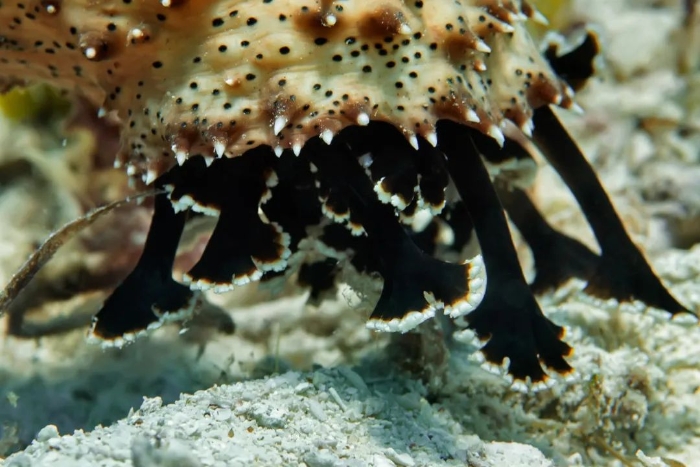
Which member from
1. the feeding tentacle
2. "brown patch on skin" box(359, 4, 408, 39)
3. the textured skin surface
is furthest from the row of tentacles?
"brown patch on skin" box(359, 4, 408, 39)

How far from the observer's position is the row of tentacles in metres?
2.09

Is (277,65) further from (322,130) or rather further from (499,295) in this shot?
(499,295)

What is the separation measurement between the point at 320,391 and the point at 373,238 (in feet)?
1.92

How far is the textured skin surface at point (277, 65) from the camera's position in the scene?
1.99 m

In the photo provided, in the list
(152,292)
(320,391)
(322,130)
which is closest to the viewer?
(322,130)

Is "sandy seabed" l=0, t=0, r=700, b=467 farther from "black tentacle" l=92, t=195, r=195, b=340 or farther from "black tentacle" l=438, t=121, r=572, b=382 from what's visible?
"black tentacle" l=92, t=195, r=195, b=340

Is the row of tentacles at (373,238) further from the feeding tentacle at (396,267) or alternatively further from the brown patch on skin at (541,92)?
the brown patch on skin at (541,92)

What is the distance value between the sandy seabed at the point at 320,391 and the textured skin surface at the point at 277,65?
0.89 metres

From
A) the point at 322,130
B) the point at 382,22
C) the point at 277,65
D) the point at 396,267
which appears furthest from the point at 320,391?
the point at 382,22

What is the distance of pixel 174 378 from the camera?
2.82 metres

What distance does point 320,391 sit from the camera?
2.25 m

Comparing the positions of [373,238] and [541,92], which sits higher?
[541,92]

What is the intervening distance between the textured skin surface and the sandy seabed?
889mm

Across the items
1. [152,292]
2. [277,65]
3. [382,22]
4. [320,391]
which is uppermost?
[382,22]
